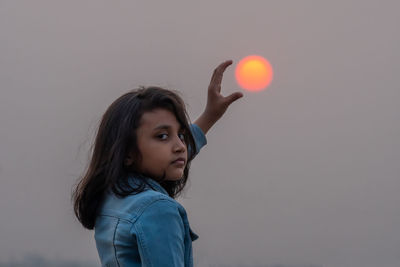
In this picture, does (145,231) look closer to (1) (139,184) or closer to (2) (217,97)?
(1) (139,184)

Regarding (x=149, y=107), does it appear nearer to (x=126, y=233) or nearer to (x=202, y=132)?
(x=126, y=233)

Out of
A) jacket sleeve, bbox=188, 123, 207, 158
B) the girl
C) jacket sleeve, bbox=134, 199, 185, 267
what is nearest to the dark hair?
the girl

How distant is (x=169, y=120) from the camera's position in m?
1.38

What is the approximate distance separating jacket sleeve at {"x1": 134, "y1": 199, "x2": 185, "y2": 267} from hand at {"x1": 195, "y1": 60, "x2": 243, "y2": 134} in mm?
765

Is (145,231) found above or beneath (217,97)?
beneath

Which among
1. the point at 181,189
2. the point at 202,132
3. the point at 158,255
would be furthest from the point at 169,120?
the point at 202,132

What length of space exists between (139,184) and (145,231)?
0.17 metres

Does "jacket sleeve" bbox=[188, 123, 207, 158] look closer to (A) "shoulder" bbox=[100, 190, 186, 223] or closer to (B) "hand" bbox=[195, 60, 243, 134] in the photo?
(B) "hand" bbox=[195, 60, 243, 134]

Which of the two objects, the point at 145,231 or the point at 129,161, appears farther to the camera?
the point at 129,161

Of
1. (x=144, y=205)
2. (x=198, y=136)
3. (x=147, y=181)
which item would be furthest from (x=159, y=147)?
(x=198, y=136)

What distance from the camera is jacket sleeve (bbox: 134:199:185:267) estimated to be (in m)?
1.12

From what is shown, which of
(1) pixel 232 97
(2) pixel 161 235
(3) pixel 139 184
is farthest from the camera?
(1) pixel 232 97

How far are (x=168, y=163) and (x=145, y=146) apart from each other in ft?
0.23

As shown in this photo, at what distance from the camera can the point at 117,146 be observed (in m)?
1.33
